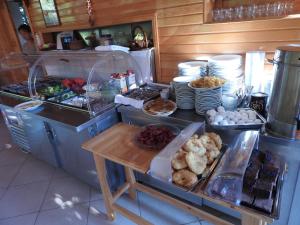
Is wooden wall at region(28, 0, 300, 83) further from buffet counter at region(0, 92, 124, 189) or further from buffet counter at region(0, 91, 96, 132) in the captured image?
buffet counter at region(0, 91, 96, 132)

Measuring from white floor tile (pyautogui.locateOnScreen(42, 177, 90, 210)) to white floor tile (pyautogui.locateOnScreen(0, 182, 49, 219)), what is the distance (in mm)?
70

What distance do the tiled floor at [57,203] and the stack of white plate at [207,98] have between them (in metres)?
0.83

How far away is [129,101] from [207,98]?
1.91 ft

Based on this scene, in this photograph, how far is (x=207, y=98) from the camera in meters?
1.32

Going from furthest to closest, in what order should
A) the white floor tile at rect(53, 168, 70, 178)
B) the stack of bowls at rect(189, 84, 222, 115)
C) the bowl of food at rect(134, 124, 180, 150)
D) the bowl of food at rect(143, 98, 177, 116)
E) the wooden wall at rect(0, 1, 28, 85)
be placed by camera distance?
the wooden wall at rect(0, 1, 28, 85) → the white floor tile at rect(53, 168, 70, 178) → the bowl of food at rect(143, 98, 177, 116) → the stack of bowls at rect(189, 84, 222, 115) → the bowl of food at rect(134, 124, 180, 150)

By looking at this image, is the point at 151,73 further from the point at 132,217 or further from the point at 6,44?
the point at 6,44

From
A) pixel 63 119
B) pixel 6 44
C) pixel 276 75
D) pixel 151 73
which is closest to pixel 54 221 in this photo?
pixel 63 119

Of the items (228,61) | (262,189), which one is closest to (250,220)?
(262,189)

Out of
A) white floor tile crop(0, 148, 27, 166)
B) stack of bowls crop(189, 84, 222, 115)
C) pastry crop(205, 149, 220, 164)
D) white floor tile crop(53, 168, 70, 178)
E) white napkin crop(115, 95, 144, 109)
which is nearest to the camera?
pastry crop(205, 149, 220, 164)

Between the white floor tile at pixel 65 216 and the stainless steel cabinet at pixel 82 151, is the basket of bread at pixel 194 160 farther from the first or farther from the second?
the white floor tile at pixel 65 216

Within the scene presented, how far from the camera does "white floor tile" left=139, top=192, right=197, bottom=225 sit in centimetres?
157

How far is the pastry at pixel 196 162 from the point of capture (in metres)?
0.94

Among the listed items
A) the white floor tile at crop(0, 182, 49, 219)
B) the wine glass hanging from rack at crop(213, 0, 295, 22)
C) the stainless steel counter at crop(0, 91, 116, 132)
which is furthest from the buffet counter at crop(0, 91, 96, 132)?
the wine glass hanging from rack at crop(213, 0, 295, 22)

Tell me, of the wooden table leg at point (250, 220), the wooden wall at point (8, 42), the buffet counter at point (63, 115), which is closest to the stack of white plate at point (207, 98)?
the wooden table leg at point (250, 220)
